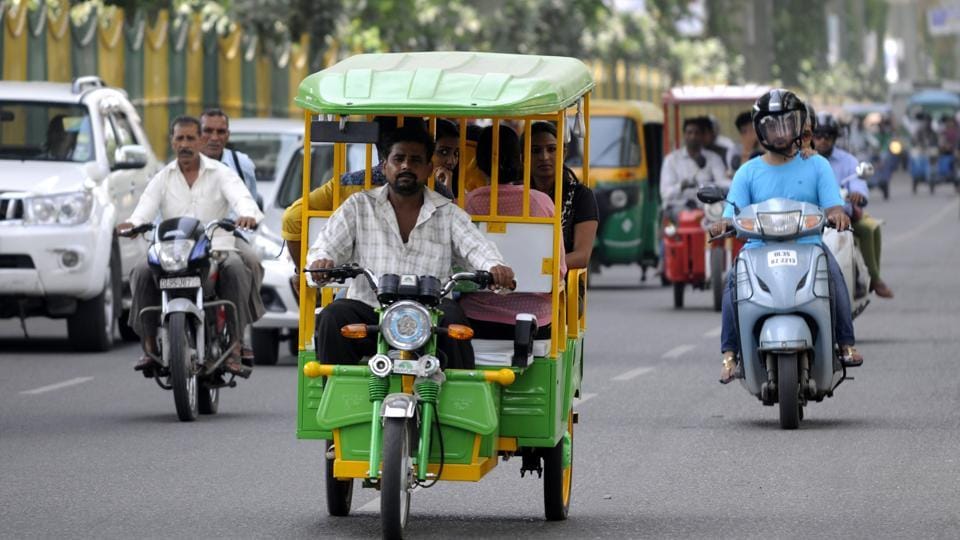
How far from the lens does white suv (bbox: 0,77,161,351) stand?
1725cm

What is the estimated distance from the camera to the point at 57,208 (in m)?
17.3

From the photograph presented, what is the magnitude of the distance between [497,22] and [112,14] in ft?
54.0

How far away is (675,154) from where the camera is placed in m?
22.3

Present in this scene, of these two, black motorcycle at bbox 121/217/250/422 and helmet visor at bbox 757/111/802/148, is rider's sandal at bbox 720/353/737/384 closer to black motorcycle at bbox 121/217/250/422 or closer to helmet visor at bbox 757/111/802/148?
helmet visor at bbox 757/111/802/148

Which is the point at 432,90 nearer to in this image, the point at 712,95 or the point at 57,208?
the point at 57,208

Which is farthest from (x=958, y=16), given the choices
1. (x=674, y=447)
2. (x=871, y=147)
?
(x=674, y=447)

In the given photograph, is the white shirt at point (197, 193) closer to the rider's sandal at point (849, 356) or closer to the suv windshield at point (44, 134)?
the rider's sandal at point (849, 356)

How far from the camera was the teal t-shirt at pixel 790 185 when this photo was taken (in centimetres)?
1250

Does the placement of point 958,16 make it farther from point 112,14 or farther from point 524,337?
point 524,337

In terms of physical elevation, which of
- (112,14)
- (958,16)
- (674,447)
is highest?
(958,16)

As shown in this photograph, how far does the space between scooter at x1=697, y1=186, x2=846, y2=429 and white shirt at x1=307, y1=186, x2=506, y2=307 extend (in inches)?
150

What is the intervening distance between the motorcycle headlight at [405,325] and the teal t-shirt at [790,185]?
4.43 metres

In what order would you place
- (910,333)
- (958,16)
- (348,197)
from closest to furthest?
(348,197)
(910,333)
(958,16)

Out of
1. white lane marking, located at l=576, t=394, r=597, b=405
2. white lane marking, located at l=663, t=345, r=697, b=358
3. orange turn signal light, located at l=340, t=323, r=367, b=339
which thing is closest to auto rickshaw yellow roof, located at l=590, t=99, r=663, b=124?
white lane marking, located at l=663, t=345, r=697, b=358
